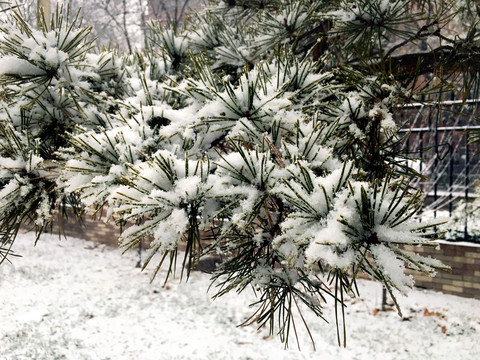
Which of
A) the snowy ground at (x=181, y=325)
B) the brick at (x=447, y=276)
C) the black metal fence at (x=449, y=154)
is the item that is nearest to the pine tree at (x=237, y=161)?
the black metal fence at (x=449, y=154)

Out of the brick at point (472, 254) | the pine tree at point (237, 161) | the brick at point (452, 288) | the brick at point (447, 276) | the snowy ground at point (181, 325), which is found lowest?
the snowy ground at point (181, 325)

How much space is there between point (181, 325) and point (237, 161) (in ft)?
13.2

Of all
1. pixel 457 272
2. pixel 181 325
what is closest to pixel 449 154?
pixel 457 272

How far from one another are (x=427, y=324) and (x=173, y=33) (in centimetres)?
395

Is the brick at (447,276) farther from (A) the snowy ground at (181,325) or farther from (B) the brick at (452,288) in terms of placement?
(A) the snowy ground at (181,325)

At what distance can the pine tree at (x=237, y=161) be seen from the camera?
28.1 inches

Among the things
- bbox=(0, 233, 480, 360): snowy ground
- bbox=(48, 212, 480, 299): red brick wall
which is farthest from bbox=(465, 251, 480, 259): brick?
bbox=(0, 233, 480, 360): snowy ground

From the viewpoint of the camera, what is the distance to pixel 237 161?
33.9 inches

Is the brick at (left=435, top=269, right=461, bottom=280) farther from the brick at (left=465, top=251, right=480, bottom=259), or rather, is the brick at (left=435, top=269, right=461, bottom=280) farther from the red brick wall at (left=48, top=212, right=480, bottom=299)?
the brick at (left=465, top=251, right=480, bottom=259)

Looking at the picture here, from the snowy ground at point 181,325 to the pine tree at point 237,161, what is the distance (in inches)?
115

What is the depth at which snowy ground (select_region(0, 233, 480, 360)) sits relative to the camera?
3.82m

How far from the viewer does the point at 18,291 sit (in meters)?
5.33

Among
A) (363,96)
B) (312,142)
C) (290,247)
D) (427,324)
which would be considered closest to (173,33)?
(363,96)

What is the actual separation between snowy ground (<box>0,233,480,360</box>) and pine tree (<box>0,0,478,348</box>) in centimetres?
291
